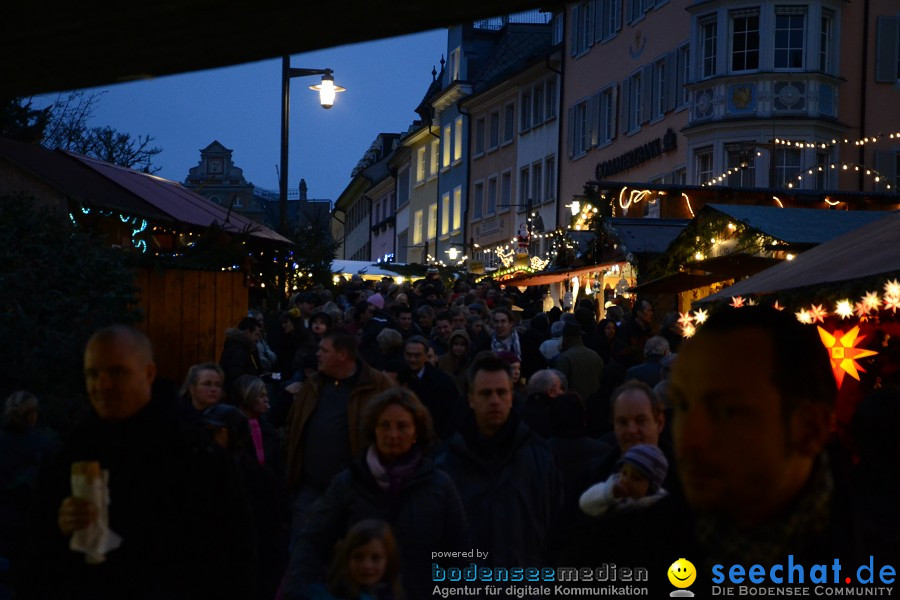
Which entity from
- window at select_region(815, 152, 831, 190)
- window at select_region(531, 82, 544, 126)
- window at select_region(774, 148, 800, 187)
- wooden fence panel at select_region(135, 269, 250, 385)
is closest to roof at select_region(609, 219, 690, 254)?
wooden fence panel at select_region(135, 269, 250, 385)

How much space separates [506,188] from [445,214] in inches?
392

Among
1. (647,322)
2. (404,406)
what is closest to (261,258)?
(647,322)

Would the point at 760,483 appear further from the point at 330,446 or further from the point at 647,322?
the point at 647,322

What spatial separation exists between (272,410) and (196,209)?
960 cm

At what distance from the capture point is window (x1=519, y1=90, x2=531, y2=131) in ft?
169

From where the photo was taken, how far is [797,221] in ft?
50.8

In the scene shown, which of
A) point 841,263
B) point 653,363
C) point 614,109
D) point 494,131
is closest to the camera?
point 841,263

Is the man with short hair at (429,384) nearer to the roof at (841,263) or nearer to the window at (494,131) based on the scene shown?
the roof at (841,263)

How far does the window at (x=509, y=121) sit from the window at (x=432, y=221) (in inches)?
473

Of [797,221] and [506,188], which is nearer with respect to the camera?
[797,221]

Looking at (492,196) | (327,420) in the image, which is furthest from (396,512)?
(492,196)

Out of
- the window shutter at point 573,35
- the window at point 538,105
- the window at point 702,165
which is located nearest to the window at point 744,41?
the window at point 702,165

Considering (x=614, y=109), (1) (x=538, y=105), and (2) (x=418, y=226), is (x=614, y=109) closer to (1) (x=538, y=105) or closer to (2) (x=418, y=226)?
(1) (x=538, y=105)

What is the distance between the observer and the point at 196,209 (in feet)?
67.7
